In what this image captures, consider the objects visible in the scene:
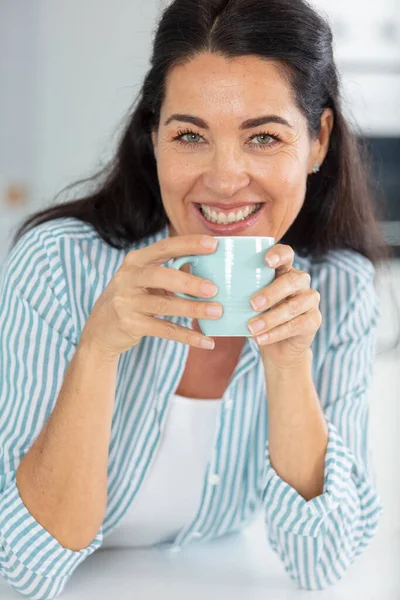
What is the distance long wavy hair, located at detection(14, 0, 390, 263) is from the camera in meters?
1.10

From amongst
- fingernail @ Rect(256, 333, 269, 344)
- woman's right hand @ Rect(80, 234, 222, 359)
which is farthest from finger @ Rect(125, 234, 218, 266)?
fingernail @ Rect(256, 333, 269, 344)

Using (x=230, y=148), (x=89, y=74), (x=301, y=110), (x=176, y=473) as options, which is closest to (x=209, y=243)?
(x=230, y=148)

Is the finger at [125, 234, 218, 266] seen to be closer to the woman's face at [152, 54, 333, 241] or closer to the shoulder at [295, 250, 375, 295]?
the woman's face at [152, 54, 333, 241]

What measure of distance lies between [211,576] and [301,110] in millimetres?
597

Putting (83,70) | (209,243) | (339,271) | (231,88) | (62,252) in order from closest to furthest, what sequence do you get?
(209,243), (231,88), (62,252), (339,271), (83,70)

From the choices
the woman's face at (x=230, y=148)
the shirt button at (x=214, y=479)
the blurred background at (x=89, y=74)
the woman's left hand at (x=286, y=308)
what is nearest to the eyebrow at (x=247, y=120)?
the woman's face at (x=230, y=148)

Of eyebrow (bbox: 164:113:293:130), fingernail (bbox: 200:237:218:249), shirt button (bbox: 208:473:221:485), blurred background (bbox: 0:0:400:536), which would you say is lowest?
shirt button (bbox: 208:473:221:485)

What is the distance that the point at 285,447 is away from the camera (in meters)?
1.13

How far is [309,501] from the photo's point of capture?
1.10 meters

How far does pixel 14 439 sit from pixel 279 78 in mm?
560

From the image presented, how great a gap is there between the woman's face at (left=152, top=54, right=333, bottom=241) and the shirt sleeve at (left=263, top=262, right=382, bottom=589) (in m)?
0.26

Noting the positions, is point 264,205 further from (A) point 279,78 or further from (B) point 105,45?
(B) point 105,45

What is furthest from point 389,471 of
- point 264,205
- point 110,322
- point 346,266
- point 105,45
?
point 105,45

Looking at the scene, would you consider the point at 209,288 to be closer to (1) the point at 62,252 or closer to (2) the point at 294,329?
(2) the point at 294,329
